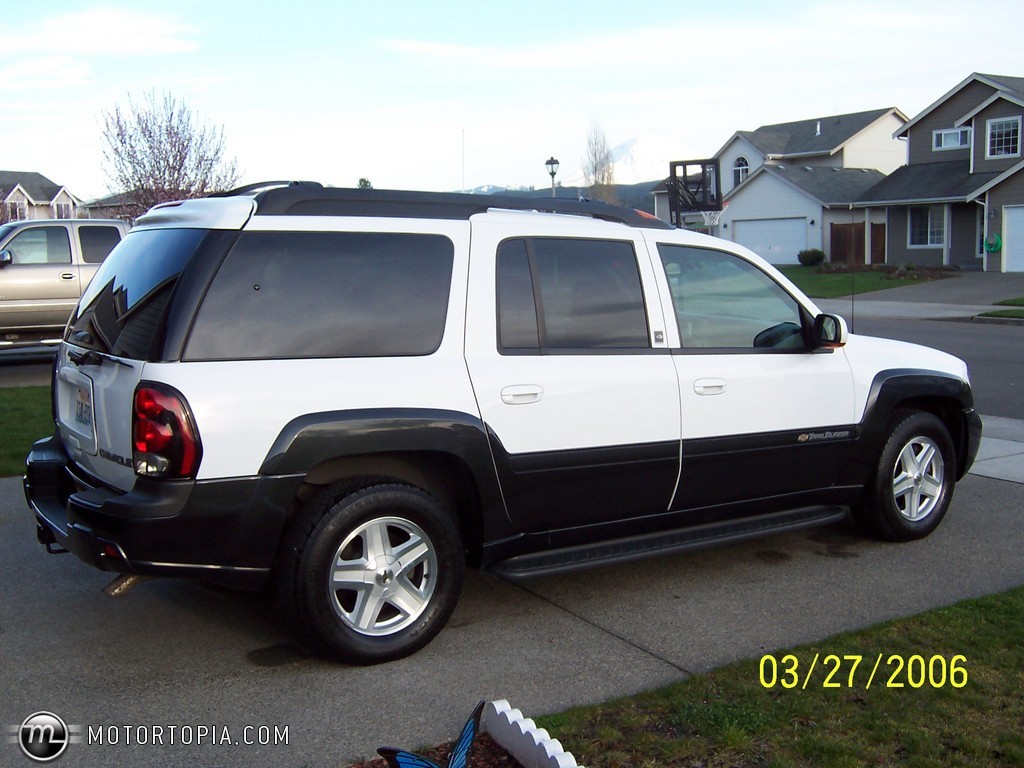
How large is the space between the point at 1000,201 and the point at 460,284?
116 ft

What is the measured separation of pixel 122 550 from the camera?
3971 mm

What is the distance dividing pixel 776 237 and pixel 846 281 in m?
13.1

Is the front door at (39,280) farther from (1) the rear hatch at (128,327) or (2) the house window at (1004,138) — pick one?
(2) the house window at (1004,138)

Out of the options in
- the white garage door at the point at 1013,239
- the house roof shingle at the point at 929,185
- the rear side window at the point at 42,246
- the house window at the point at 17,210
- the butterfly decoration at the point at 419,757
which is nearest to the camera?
the butterfly decoration at the point at 419,757

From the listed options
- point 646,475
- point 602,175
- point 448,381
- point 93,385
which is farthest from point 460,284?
point 602,175

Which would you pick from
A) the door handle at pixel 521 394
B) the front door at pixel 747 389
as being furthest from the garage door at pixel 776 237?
the door handle at pixel 521 394

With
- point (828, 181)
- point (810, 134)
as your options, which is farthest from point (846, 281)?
point (810, 134)

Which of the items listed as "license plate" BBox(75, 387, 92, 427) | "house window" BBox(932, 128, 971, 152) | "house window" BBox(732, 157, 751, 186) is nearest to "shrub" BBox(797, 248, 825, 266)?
"house window" BBox(932, 128, 971, 152)

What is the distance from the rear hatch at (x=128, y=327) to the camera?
4.05m

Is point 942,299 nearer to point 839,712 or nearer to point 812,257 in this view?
point 812,257

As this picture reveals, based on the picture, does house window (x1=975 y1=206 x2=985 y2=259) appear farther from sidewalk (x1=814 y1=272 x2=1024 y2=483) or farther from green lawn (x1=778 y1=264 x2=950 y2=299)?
green lawn (x1=778 y1=264 x2=950 y2=299)

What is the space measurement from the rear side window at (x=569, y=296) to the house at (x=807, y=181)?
1380 inches

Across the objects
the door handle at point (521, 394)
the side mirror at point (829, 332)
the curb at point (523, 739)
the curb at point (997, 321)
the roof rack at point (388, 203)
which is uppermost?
the roof rack at point (388, 203)

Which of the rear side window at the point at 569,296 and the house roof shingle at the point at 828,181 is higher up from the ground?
the house roof shingle at the point at 828,181
